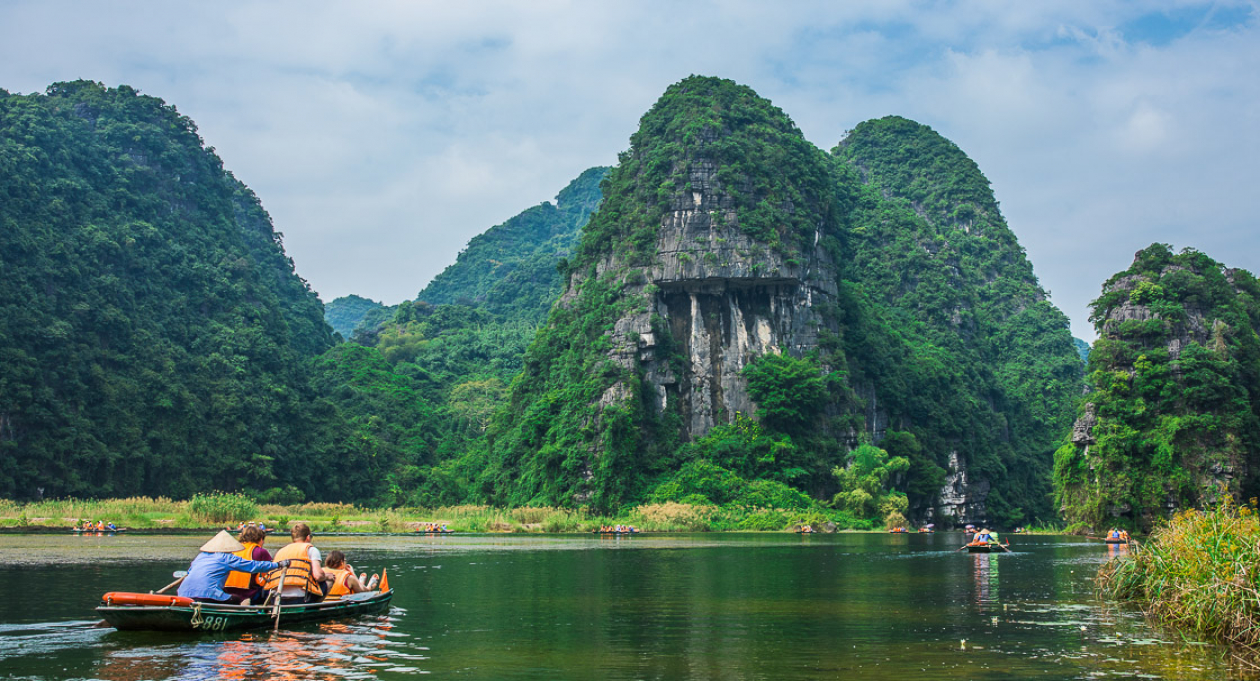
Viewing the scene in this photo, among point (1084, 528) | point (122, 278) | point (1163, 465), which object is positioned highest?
point (122, 278)

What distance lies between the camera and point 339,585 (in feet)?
60.3

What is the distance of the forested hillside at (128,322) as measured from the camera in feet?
203

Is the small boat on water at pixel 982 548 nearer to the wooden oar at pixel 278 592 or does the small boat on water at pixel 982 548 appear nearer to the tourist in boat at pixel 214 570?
the wooden oar at pixel 278 592

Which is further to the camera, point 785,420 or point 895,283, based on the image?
point 895,283

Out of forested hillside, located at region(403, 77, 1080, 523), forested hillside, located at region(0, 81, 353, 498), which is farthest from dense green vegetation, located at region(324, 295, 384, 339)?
forested hillside, located at region(403, 77, 1080, 523)

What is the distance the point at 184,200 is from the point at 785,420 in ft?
195

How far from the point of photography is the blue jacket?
15.7 metres

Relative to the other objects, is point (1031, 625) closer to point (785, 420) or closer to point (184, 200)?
point (785, 420)

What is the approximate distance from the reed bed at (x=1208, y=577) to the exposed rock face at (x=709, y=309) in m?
57.6

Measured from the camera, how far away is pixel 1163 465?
179 feet

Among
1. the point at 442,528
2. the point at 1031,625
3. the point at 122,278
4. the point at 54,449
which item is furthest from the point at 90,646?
the point at 122,278

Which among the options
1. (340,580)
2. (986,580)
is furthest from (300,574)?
(986,580)

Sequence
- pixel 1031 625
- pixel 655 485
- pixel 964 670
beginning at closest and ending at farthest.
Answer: pixel 964 670 < pixel 1031 625 < pixel 655 485

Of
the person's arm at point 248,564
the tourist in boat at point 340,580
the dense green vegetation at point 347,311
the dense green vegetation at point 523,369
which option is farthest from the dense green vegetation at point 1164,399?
the dense green vegetation at point 347,311
